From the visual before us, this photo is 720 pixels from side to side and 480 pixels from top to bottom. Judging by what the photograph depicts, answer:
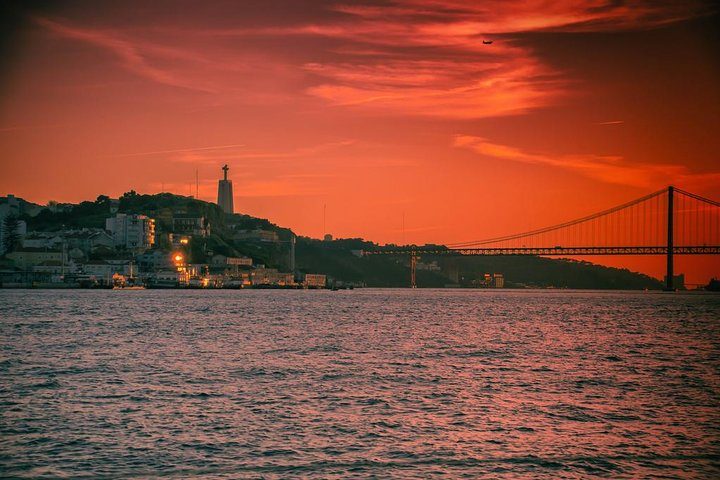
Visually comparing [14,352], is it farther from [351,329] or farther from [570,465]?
[570,465]

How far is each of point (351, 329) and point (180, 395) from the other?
40.8 metres

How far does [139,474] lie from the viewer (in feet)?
64.7

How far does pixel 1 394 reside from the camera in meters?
31.3

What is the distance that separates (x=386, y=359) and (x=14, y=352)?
21.7m

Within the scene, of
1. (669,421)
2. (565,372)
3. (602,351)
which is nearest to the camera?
(669,421)

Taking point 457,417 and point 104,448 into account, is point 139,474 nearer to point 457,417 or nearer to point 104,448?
point 104,448

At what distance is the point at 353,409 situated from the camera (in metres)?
28.7

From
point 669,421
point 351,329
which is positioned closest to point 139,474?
point 669,421

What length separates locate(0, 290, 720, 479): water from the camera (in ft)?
69.4

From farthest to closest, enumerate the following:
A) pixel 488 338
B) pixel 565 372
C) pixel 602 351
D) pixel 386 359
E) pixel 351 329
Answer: pixel 351 329 < pixel 488 338 < pixel 602 351 < pixel 386 359 < pixel 565 372

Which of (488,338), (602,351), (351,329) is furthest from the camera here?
(351,329)

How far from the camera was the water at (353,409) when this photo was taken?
21.1m

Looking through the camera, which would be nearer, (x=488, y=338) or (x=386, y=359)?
(x=386, y=359)

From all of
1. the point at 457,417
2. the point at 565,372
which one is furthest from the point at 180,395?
the point at 565,372
